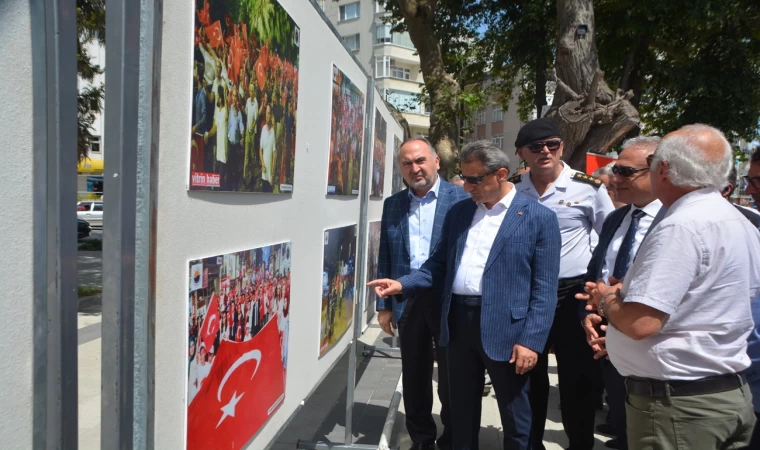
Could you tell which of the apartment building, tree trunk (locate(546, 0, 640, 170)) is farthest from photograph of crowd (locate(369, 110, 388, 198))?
the apartment building

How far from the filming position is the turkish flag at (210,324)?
1.86 m

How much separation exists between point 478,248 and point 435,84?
8943 millimetres

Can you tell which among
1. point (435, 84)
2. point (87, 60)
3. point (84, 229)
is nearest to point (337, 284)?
point (87, 60)

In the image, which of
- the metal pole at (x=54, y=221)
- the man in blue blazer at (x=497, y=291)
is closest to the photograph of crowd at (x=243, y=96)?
the metal pole at (x=54, y=221)

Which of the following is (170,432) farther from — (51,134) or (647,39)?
(647,39)

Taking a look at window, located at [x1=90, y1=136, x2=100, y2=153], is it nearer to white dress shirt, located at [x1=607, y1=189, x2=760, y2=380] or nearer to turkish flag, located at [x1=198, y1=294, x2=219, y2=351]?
turkish flag, located at [x1=198, y1=294, x2=219, y2=351]

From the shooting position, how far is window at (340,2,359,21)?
163ft

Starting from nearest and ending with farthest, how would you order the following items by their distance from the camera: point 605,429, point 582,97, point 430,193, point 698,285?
point 698,285
point 430,193
point 605,429
point 582,97

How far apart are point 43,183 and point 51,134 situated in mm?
101

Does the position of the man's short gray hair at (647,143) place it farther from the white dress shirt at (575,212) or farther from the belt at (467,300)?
the belt at (467,300)

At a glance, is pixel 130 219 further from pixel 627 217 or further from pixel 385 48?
pixel 385 48

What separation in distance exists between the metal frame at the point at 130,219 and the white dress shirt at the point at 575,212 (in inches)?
104

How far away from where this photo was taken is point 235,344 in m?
2.09

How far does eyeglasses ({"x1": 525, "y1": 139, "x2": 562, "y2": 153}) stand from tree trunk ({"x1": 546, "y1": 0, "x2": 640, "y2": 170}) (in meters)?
5.90
